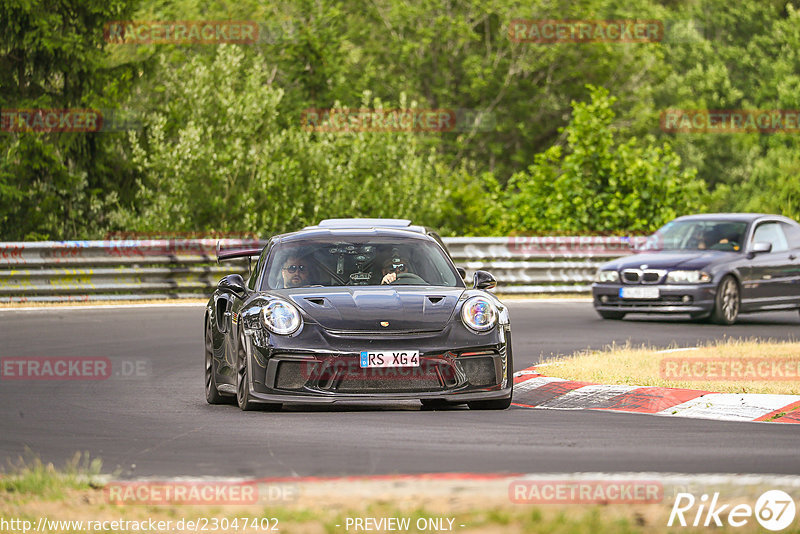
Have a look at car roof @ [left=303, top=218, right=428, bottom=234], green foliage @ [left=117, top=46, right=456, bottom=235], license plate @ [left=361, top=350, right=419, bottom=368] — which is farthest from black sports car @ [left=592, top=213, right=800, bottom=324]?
license plate @ [left=361, top=350, right=419, bottom=368]

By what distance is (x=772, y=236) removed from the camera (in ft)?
70.7

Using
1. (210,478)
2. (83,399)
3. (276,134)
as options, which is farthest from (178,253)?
(210,478)

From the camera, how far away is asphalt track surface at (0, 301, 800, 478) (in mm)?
7676

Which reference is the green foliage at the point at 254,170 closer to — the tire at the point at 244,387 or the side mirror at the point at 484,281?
the side mirror at the point at 484,281

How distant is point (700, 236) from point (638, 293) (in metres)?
1.87

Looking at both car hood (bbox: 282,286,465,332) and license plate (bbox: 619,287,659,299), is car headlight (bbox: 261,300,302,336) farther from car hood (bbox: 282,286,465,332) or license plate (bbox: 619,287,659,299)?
license plate (bbox: 619,287,659,299)

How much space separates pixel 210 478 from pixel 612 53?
5194 cm

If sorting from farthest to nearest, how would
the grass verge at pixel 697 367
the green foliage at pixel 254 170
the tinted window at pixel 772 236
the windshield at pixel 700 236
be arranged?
the green foliage at pixel 254 170 → the tinted window at pixel 772 236 → the windshield at pixel 700 236 → the grass verge at pixel 697 367

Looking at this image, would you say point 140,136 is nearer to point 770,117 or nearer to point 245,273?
point 245,273

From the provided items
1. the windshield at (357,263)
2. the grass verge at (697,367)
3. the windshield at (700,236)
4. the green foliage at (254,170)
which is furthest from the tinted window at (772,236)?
the windshield at (357,263)

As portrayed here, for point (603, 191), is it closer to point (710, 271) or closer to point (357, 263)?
point (710, 271)

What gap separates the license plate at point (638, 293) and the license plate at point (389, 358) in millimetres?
10779

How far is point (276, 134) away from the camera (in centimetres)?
3209

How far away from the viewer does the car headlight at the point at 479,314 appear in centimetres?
1005
